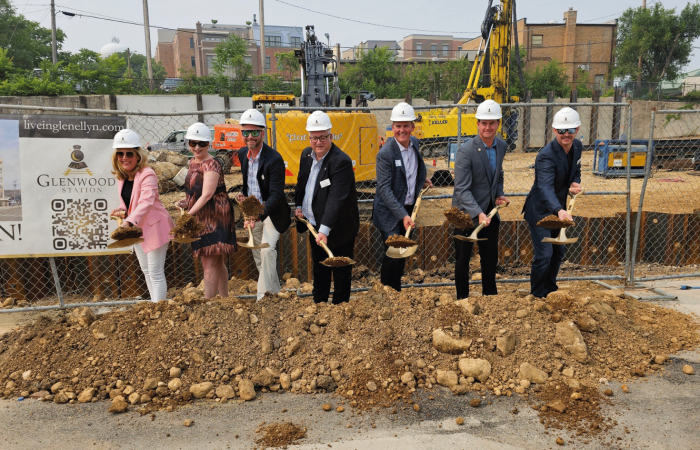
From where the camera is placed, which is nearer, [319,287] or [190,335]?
[190,335]

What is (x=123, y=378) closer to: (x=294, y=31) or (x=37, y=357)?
(x=37, y=357)

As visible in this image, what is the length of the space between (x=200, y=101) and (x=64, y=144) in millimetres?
22049

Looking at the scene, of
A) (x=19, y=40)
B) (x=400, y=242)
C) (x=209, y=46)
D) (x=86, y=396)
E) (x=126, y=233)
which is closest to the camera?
(x=86, y=396)

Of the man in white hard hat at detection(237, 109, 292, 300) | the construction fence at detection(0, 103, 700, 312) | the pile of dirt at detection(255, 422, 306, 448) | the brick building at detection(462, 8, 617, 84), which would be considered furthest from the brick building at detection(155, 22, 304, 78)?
the pile of dirt at detection(255, 422, 306, 448)

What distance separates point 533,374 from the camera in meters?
3.67

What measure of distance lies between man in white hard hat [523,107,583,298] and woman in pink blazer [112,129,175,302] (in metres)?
3.33

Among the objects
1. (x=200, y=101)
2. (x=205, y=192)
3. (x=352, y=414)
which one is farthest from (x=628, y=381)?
(x=200, y=101)

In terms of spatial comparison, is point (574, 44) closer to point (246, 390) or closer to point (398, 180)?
point (398, 180)

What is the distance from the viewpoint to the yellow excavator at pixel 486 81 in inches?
661

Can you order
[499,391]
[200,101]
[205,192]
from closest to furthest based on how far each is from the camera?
1. [499,391]
2. [205,192]
3. [200,101]

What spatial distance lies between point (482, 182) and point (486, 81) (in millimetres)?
14173

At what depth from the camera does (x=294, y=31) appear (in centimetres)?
7225

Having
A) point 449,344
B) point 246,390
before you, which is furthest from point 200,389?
point 449,344

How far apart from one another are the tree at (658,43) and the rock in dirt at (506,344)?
4164cm
